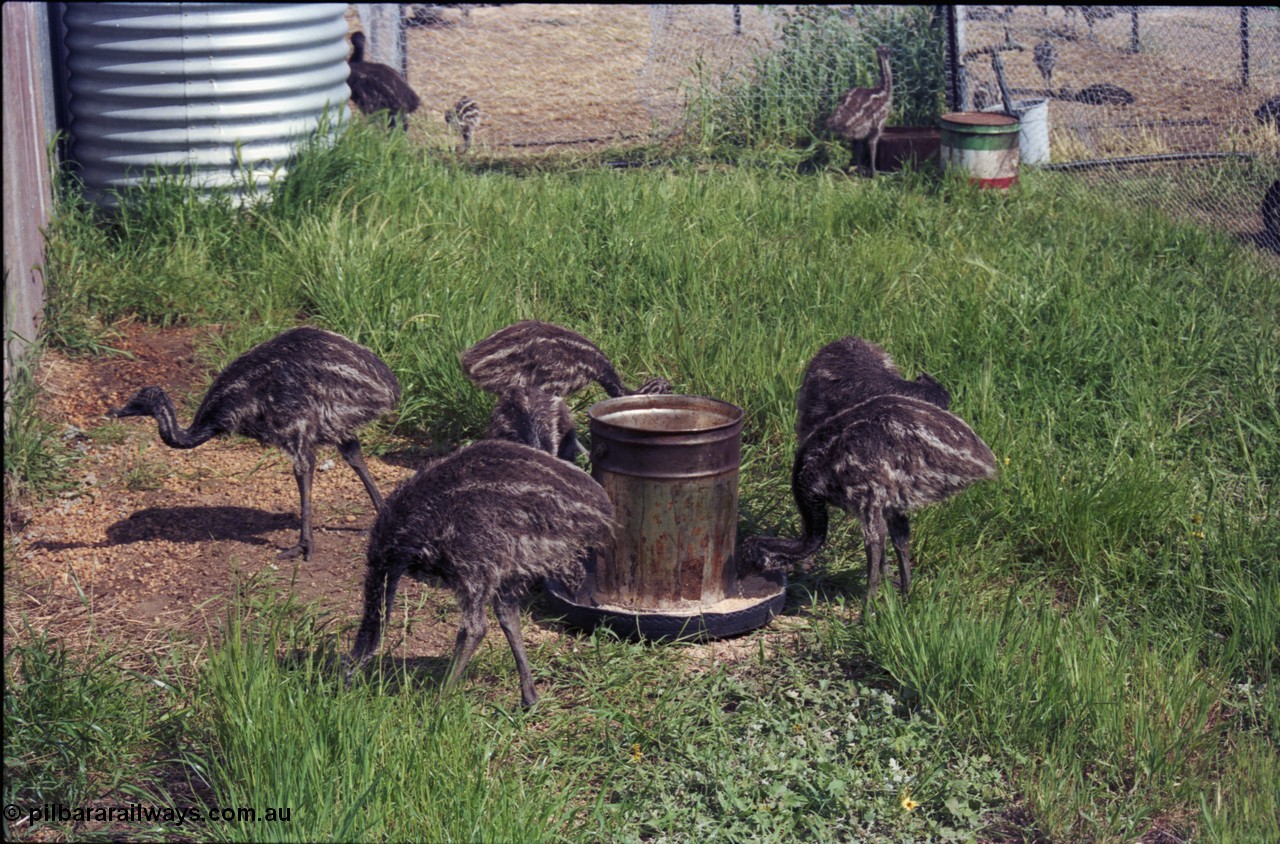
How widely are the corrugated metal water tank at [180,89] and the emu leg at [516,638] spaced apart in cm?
523

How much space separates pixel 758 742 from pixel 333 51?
6946 mm

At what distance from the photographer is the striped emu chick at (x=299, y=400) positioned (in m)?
6.19

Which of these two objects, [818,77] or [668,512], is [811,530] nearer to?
[668,512]

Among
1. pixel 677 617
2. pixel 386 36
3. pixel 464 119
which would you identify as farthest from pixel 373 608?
Result: pixel 386 36

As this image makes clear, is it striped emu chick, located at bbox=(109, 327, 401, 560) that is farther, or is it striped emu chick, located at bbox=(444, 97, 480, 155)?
striped emu chick, located at bbox=(444, 97, 480, 155)

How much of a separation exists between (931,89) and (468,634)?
10.2m

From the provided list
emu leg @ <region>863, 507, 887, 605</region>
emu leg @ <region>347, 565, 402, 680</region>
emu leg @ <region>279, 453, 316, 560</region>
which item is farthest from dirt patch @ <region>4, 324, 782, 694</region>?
emu leg @ <region>863, 507, 887, 605</region>

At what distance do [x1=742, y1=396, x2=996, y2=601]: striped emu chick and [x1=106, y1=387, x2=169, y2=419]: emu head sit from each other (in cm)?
284

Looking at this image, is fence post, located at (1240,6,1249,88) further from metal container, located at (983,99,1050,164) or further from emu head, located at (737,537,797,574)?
emu head, located at (737,537,797,574)

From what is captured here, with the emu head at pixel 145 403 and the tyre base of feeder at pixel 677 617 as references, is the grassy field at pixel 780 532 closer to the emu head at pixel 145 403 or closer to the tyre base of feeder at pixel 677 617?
the tyre base of feeder at pixel 677 617

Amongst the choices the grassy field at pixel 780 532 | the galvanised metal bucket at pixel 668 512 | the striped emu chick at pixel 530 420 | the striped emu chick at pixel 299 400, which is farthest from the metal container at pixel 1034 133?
the striped emu chick at pixel 299 400

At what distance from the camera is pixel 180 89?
905cm

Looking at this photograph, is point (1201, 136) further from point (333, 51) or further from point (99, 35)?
point (99, 35)

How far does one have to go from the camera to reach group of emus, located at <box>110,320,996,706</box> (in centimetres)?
485
